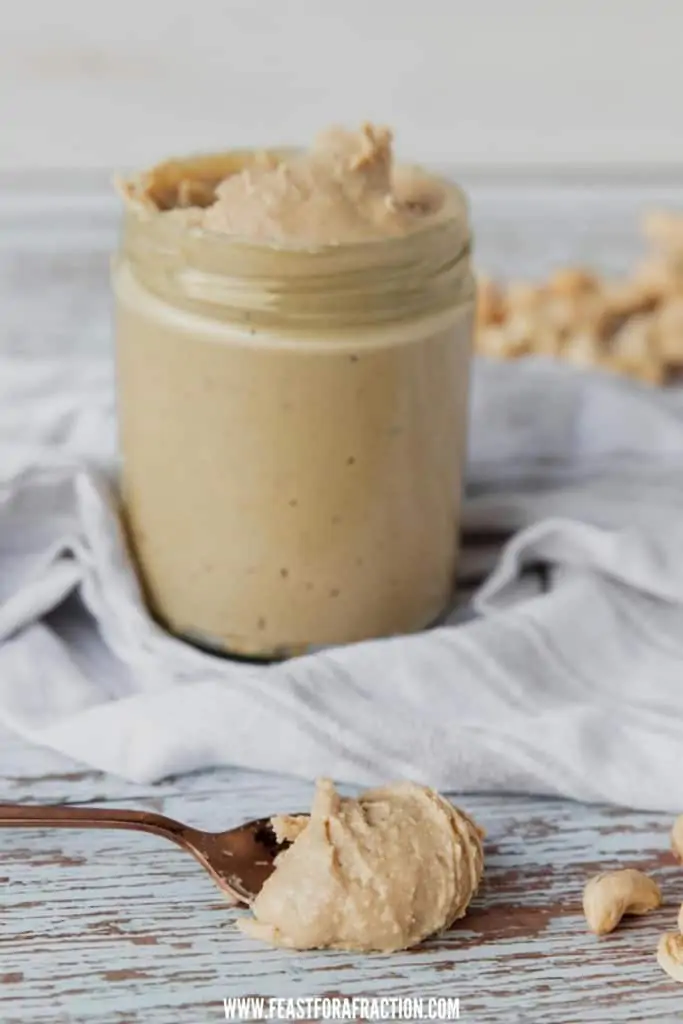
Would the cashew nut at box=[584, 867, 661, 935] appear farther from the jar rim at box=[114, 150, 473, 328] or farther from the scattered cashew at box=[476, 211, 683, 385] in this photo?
the scattered cashew at box=[476, 211, 683, 385]

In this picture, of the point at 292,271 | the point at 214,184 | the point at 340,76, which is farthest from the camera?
the point at 340,76

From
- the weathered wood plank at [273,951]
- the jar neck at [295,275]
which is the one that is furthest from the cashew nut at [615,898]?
the jar neck at [295,275]

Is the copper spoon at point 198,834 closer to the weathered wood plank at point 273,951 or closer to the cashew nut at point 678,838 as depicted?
the weathered wood plank at point 273,951

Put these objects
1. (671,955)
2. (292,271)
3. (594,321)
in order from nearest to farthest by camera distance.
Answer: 1. (671,955)
2. (292,271)
3. (594,321)

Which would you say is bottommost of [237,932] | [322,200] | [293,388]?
[237,932]

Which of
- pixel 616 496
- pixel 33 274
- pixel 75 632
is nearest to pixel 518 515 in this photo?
pixel 616 496

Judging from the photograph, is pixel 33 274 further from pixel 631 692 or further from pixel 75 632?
pixel 631 692

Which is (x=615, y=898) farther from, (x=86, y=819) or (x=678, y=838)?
(x=86, y=819)

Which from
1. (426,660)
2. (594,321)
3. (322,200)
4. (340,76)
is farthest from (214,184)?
(340,76)
